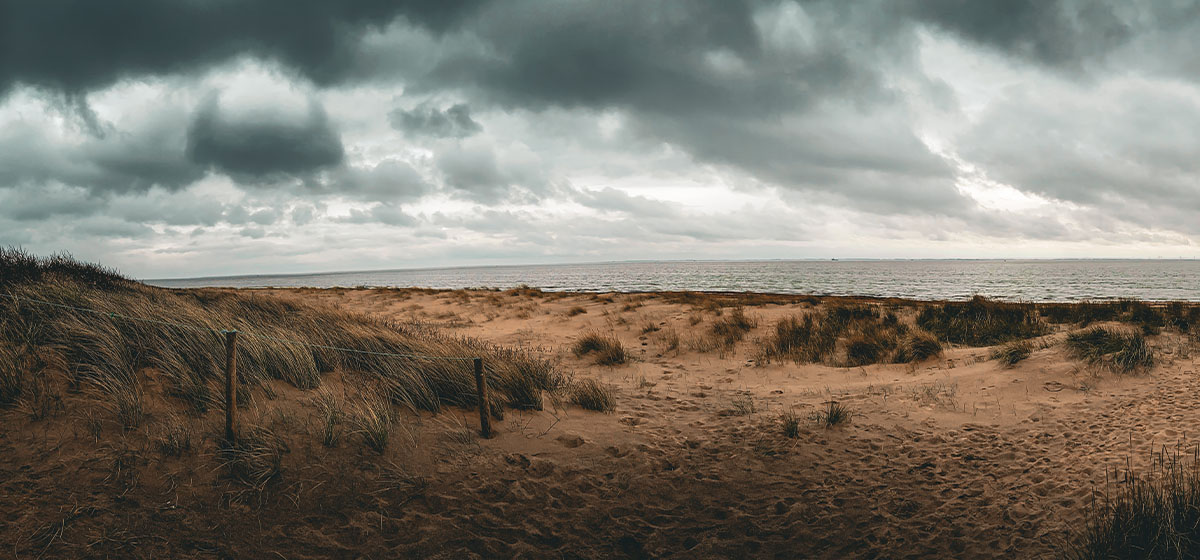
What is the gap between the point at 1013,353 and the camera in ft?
29.7

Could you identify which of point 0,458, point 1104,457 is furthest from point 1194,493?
point 0,458

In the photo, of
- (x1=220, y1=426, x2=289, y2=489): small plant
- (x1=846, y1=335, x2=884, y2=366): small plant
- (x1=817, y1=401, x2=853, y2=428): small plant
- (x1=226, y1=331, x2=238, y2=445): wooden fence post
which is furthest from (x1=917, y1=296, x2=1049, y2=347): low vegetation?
(x1=226, y1=331, x2=238, y2=445): wooden fence post

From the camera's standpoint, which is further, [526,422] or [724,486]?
[526,422]

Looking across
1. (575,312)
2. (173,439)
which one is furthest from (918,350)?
(575,312)

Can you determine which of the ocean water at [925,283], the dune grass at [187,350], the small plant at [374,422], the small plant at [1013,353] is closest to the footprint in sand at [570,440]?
the dune grass at [187,350]

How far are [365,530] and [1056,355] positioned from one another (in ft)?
33.8

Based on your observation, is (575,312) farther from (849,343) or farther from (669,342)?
(849,343)

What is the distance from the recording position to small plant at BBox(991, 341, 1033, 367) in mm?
8922

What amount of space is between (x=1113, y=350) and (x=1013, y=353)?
1.23 meters

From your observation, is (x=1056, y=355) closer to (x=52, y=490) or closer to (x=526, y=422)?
(x=526, y=422)

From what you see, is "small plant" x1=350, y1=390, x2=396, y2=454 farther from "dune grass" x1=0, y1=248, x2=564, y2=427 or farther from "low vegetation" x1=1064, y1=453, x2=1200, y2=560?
"low vegetation" x1=1064, y1=453, x2=1200, y2=560

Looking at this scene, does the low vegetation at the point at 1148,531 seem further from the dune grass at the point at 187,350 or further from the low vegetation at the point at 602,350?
the low vegetation at the point at 602,350

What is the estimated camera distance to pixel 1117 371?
7781 mm

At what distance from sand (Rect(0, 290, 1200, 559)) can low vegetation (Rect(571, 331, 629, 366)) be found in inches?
128
